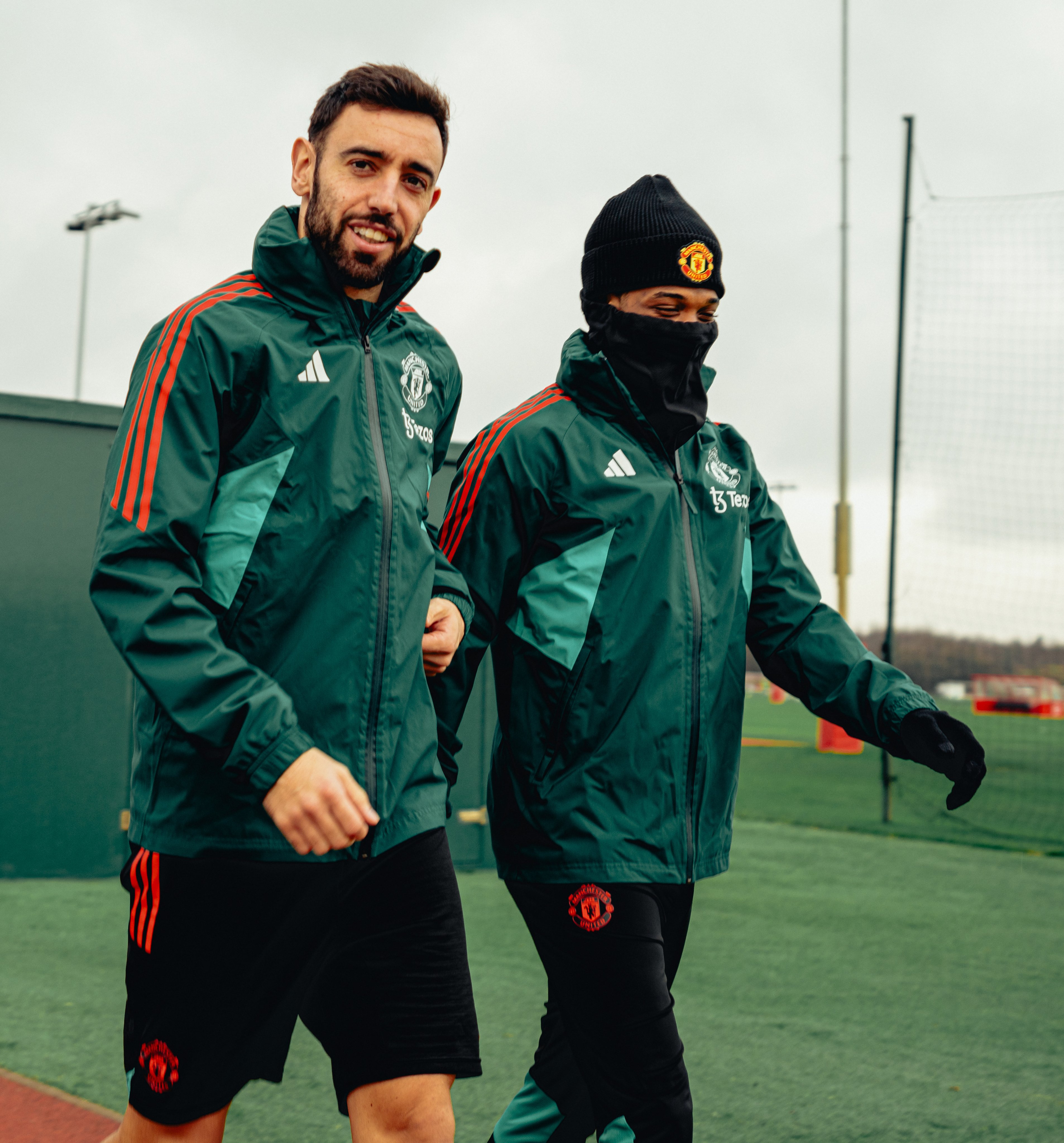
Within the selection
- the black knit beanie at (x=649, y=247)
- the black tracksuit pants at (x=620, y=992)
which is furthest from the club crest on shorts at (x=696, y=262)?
A: the black tracksuit pants at (x=620, y=992)

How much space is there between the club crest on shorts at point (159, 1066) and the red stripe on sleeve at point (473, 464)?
1045 mm

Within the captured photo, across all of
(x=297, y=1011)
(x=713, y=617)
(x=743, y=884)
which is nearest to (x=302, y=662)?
(x=297, y=1011)

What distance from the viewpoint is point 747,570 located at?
2734 millimetres

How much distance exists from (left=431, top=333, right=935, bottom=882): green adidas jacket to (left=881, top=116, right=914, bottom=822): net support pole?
7.43 metres

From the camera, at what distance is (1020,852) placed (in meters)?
9.12

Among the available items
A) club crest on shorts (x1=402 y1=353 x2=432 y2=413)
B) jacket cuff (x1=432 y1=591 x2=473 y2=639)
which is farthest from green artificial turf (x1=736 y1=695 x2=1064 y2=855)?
club crest on shorts (x1=402 y1=353 x2=432 y2=413)

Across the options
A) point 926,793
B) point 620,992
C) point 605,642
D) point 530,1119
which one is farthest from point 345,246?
point 926,793

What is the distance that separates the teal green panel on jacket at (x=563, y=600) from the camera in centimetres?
243

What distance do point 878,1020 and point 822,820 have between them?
6.03m

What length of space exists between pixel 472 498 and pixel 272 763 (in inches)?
38.6

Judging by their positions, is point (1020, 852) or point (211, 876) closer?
point (211, 876)

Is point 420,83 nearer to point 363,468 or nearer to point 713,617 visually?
point 363,468

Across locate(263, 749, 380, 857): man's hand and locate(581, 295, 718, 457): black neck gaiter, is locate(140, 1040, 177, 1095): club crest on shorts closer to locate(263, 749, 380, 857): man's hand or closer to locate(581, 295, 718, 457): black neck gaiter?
locate(263, 749, 380, 857): man's hand

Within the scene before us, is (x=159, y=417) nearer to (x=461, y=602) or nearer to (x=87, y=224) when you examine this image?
(x=461, y=602)
